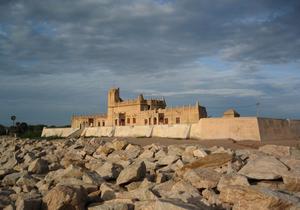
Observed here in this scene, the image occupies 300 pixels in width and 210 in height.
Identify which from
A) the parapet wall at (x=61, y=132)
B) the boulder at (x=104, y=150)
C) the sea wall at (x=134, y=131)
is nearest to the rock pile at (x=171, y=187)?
the boulder at (x=104, y=150)

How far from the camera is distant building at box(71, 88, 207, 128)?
119 feet

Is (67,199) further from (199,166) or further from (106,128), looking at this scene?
(106,128)

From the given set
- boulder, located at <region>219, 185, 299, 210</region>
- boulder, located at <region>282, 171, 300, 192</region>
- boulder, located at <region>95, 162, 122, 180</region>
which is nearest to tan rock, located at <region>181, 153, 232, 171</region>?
boulder, located at <region>95, 162, 122, 180</region>

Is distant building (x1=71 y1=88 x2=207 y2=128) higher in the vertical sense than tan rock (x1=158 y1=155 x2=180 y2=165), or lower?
higher

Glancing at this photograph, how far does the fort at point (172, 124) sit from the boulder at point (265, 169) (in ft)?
54.1

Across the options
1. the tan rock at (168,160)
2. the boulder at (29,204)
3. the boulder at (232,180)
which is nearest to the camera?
the boulder at (29,204)

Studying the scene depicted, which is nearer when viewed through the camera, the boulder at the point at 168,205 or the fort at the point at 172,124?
the boulder at the point at 168,205

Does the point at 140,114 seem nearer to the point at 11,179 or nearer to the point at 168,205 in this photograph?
the point at 11,179

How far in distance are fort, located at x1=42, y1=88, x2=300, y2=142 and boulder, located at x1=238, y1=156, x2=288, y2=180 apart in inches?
649

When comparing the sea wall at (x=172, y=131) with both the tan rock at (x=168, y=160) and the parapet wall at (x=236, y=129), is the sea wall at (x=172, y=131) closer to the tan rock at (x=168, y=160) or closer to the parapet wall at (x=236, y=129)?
the parapet wall at (x=236, y=129)

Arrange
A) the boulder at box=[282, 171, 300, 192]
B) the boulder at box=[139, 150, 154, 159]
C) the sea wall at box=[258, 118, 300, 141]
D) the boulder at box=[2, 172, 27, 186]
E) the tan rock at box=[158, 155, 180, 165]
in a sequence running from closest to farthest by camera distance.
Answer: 1. the boulder at box=[282, 171, 300, 192]
2. the boulder at box=[2, 172, 27, 186]
3. the tan rock at box=[158, 155, 180, 165]
4. the boulder at box=[139, 150, 154, 159]
5. the sea wall at box=[258, 118, 300, 141]

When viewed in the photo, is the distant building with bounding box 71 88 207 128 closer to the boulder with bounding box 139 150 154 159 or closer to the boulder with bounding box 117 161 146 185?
the boulder with bounding box 139 150 154 159

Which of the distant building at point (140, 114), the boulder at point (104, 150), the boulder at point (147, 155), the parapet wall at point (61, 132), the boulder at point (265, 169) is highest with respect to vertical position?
the distant building at point (140, 114)

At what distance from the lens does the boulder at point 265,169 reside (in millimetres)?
6982
